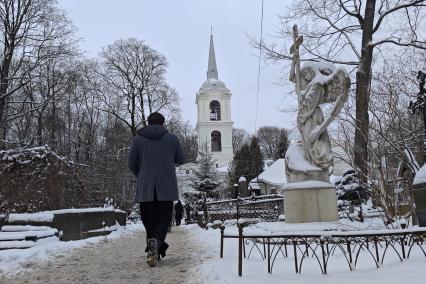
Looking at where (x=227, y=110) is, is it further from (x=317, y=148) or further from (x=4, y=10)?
(x=317, y=148)

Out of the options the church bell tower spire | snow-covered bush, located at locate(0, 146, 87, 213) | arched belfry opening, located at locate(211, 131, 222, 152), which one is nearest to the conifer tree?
snow-covered bush, located at locate(0, 146, 87, 213)

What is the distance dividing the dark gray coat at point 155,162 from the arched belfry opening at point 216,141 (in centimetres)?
6075

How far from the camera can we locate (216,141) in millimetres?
69000

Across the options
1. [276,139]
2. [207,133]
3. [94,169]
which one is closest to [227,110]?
[207,133]

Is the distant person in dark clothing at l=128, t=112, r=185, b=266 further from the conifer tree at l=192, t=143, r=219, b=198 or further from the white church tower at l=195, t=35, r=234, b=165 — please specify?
the white church tower at l=195, t=35, r=234, b=165

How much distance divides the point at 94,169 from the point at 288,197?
30.4 metres

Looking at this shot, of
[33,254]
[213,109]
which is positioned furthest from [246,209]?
[213,109]

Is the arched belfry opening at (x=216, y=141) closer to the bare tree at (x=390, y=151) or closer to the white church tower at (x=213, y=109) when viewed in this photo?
the white church tower at (x=213, y=109)

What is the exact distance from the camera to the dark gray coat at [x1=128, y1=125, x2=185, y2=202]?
587 cm

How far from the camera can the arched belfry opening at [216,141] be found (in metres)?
67.3

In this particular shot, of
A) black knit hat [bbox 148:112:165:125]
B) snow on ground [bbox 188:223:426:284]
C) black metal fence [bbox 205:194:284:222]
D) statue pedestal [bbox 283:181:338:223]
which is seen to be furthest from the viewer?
black metal fence [bbox 205:194:284:222]

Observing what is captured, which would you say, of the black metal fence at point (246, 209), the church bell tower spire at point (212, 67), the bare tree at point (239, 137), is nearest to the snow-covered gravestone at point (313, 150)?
the black metal fence at point (246, 209)

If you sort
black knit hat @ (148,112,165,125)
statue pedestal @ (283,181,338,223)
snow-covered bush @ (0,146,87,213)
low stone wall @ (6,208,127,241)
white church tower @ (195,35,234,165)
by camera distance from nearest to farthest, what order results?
1. black knit hat @ (148,112,165,125)
2. statue pedestal @ (283,181,338,223)
3. low stone wall @ (6,208,127,241)
4. snow-covered bush @ (0,146,87,213)
5. white church tower @ (195,35,234,165)

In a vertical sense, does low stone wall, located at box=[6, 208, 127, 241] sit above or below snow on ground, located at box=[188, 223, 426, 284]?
above
